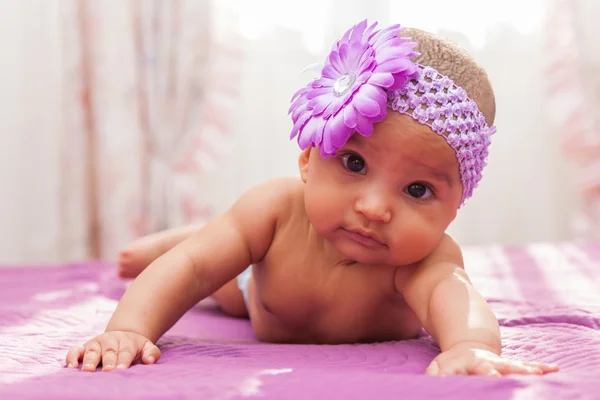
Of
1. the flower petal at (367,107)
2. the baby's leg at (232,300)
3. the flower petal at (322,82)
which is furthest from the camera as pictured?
the baby's leg at (232,300)

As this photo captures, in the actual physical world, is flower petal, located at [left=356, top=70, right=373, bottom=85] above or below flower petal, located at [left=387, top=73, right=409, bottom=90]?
above

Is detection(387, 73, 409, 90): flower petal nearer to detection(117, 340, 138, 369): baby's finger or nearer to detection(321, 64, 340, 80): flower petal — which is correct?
detection(321, 64, 340, 80): flower petal

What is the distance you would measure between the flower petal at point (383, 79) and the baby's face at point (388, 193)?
39 millimetres

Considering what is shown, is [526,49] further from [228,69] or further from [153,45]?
[153,45]

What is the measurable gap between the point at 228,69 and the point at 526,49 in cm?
106

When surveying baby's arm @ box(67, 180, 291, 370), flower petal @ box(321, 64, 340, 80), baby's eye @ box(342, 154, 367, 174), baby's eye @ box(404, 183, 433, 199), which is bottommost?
baby's arm @ box(67, 180, 291, 370)

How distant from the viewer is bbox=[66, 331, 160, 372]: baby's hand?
0.86 metres

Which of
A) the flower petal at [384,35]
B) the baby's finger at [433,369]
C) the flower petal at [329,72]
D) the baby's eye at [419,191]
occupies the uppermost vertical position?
the flower petal at [384,35]

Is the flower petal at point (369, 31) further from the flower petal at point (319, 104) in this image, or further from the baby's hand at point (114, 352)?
the baby's hand at point (114, 352)

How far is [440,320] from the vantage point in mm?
942

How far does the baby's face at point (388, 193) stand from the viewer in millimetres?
949

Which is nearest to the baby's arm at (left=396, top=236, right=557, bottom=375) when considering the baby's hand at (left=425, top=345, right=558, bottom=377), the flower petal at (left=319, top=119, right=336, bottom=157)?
the baby's hand at (left=425, top=345, right=558, bottom=377)

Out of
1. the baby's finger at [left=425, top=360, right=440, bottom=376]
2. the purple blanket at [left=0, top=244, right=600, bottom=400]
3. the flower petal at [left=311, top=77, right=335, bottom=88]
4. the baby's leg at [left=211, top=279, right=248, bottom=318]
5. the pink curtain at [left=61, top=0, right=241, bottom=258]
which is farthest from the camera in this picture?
the pink curtain at [left=61, top=0, right=241, bottom=258]

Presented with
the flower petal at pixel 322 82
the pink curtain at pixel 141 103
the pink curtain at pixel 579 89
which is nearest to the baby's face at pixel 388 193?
the flower petal at pixel 322 82
